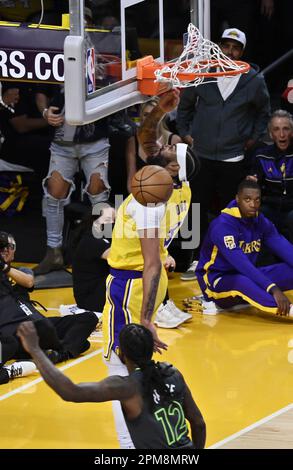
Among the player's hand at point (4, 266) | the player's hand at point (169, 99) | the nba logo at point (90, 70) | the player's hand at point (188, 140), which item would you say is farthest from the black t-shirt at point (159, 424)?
the player's hand at point (188, 140)

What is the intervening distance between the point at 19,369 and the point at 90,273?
1499 mm

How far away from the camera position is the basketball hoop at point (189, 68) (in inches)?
313

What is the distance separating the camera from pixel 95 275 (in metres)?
9.64

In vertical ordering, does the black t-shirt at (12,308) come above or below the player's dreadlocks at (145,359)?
below

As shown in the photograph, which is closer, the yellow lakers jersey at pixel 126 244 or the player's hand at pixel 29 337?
the player's hand at pixel 29 337

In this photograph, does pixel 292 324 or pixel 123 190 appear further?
pixel 123 190

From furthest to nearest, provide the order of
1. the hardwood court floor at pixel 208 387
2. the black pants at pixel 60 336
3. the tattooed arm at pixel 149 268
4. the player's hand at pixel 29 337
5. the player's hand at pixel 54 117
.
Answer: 1. the player's hand at pixel 54 117
2. the black pants at pixel 60 336
3. the hardwood court floor at pixel 208 387
4. the tattooed arm at pixel 149 268
5. the player's hand at pixel 29 337

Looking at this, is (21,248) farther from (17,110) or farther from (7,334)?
(7,334)

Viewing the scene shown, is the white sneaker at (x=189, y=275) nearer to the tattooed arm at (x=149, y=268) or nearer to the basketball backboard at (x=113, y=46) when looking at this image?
the basketball backboard at (x=113, y=46)

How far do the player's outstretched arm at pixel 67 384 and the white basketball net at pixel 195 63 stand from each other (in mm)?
2927

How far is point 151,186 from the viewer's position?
6.92m

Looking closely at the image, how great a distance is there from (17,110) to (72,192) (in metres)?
1.02

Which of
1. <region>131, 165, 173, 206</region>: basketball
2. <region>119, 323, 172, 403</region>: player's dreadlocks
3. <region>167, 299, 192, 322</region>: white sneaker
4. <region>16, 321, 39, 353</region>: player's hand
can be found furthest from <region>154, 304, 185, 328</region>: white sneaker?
<region>16, 321, 39, 353</region>: player's hand

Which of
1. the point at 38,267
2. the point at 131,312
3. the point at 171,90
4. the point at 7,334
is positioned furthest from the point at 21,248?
the point at 131,312
